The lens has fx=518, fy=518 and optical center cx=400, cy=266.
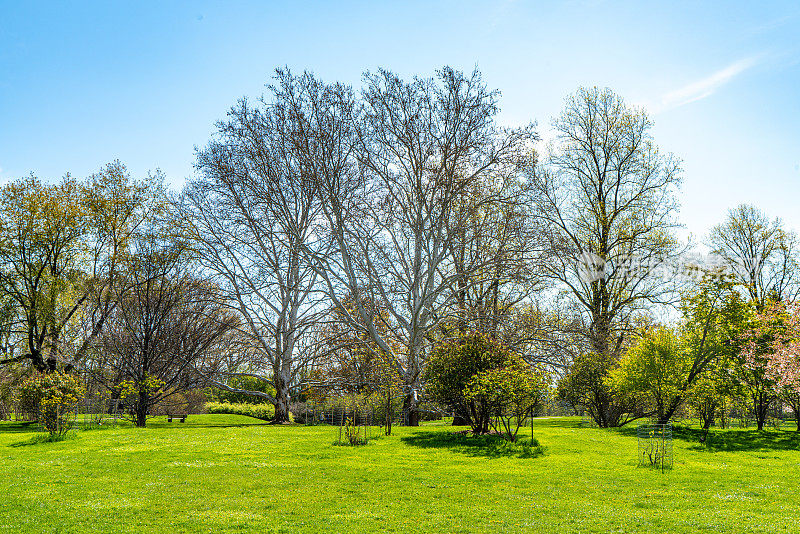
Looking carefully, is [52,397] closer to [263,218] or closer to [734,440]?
[263,218]

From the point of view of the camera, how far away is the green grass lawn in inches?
257

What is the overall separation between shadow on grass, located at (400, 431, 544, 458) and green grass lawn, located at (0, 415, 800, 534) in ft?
0.42

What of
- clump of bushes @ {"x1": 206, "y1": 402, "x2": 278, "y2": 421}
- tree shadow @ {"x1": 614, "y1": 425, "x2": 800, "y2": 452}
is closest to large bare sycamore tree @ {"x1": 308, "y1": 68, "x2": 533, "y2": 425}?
tree shadow @ {"x1": 614, "y1": 425, "x2": 800, "y2": 452}

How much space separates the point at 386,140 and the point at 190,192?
939 centimetres

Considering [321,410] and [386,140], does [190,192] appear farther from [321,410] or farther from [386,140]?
[321,410]

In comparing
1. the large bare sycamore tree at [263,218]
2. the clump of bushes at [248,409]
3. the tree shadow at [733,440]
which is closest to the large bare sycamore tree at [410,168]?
the large bare sycamore tree at [263,218]

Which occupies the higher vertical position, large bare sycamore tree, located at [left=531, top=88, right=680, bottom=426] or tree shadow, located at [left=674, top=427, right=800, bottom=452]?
large bare sycamore tree, located at [left=531, top=88, right=680, bottom=426]

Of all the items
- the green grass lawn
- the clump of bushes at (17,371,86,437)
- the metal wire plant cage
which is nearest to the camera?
the green grass lawn

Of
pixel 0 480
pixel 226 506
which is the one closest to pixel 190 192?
pixel 0 480

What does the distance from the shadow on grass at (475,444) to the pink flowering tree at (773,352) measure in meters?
6.90

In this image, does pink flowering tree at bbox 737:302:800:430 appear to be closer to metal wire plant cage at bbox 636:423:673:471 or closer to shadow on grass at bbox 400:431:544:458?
metal wire plant cage at bbox 636:423:673:471

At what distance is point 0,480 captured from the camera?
8.92 m

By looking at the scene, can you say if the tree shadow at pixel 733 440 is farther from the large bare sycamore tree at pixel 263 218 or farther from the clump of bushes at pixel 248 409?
the clump of bushes at pixel 248 409

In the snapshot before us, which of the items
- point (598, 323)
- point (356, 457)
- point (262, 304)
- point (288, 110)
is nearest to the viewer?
point (356, 457)
